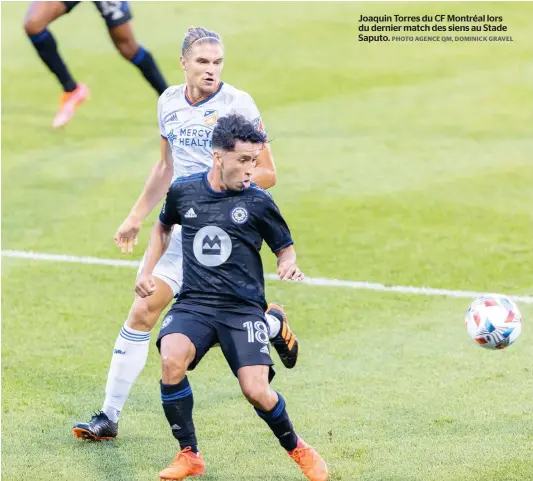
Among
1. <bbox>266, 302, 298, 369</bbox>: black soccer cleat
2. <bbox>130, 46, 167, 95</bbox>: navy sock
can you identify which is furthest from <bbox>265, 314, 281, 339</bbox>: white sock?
<bbox>130, 46, 167, 95</bbox>: navy sock

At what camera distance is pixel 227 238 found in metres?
6.08

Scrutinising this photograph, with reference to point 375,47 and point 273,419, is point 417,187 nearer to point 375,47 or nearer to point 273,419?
point 375,47

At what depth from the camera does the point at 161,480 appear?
6.03 meters

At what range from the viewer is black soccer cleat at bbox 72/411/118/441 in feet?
21.8

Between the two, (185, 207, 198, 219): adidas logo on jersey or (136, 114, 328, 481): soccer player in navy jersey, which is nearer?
(136, 114, 328, 481): soccer player in navy jersey

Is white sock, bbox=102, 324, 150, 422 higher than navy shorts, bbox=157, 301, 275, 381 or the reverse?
the reverse

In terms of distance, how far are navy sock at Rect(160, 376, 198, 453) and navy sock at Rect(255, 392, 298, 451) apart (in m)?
0.42

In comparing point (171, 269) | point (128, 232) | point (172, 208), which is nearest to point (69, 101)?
point (128, 232)

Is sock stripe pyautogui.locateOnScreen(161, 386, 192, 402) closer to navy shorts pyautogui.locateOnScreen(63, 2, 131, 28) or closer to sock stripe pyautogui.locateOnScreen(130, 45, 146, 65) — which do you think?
navy shorts pyautogui.locateOnScreen(63, 2, 131, 28)

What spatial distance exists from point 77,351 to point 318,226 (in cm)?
417

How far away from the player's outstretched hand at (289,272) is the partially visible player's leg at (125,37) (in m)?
6.27

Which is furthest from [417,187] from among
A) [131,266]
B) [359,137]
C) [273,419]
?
[273,419]

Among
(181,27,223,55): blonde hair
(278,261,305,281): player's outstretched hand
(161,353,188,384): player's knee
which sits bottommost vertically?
(161,353,188,384): player's knee

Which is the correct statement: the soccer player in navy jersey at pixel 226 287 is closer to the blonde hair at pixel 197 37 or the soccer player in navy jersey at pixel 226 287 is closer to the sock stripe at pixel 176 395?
the sock stripe at pixel 176 395
